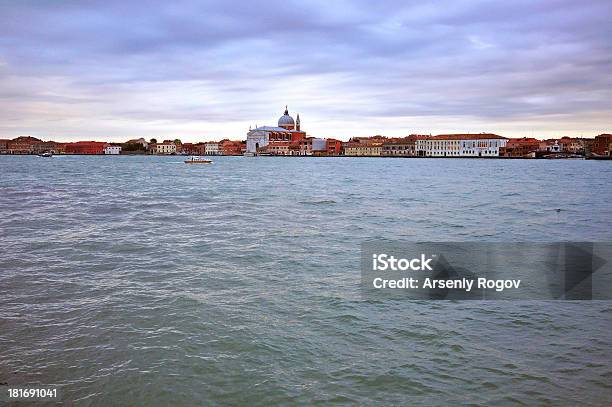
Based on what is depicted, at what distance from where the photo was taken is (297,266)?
860 cm

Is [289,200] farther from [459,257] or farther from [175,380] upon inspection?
[175,380]

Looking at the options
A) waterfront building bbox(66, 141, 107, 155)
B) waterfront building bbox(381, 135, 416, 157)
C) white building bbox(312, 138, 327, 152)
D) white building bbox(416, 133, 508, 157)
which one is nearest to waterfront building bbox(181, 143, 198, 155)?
waterfront building bbox(66, 141, 107, 155)

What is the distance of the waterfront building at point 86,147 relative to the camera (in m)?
164

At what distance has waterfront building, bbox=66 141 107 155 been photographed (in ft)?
536

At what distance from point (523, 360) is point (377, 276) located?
342 cm

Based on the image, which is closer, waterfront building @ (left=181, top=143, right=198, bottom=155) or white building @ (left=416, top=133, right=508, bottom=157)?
white building @ (left=416, top=133, right=508, bottom=157)

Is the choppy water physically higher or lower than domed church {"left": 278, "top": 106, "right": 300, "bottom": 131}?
lower

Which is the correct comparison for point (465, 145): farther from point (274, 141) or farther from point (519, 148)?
point (274, 141)

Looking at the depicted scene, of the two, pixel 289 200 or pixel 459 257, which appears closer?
pixel 459 257

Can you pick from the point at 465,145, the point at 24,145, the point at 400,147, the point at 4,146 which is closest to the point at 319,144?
the point at 400,147

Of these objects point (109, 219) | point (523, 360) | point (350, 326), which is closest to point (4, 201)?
point (109, 219)

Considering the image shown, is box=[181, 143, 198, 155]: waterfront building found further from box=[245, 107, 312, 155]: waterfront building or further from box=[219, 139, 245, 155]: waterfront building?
box=[245, 107, 312, 155]: waterfront building

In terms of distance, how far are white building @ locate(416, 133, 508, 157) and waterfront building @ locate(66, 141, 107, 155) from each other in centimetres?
10155

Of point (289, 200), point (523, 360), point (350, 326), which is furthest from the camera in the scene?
point (289, 200)
